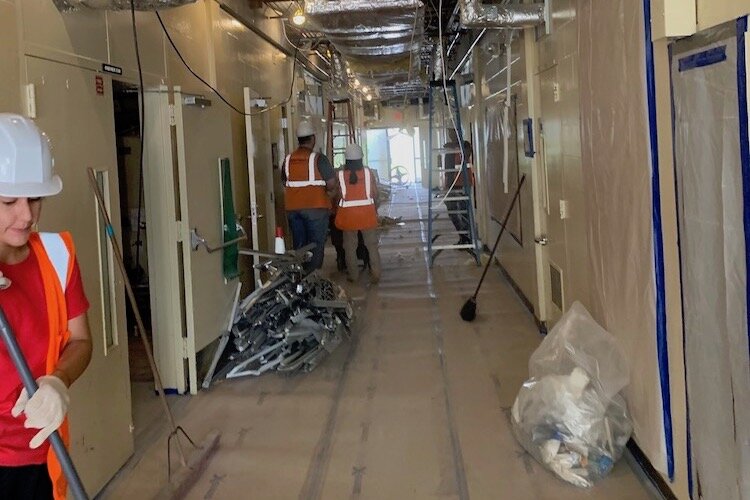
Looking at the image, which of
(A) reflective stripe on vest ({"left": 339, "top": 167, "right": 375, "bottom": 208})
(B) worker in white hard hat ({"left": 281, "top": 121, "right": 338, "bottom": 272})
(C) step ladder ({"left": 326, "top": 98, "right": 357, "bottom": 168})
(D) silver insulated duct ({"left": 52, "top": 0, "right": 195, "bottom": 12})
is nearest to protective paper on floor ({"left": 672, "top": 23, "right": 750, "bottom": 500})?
(D) silver insulated duct ({"left": 52, "top": 0, "right": 195, "bottom": 12})

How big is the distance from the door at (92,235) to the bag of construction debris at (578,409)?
178 cm

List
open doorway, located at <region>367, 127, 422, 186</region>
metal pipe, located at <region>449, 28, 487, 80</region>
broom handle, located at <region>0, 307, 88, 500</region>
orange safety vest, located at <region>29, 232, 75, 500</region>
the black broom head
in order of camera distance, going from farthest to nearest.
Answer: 1. open doorway, located at <region>367, 127, 422, 186</region>
2. metal pipe, located at <region>449, 28, 487, 80</region>
3. the black broom head
4. orange safety vest, located at <region>29, 232, 75, 500</region>
5. broom handle, located at <region>0, 307, 88, 500</region>

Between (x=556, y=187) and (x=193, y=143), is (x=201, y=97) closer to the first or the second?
(x=193, y=143)

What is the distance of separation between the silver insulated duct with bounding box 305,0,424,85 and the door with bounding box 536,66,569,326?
43.7 inches

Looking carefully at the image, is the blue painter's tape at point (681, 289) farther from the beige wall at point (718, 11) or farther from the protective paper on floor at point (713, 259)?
the beige wall at point (718, 11)

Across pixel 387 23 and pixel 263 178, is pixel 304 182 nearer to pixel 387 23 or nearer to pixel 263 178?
pixel 263 178

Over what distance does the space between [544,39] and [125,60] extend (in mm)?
2566

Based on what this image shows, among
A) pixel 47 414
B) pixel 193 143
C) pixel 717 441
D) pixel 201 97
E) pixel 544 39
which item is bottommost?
pixel 717 441

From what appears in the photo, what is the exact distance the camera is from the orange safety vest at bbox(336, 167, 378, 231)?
23.1 feet

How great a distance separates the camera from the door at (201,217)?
13.1 ft

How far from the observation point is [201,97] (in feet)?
13.5

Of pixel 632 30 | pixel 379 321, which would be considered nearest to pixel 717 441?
pixel 632 30

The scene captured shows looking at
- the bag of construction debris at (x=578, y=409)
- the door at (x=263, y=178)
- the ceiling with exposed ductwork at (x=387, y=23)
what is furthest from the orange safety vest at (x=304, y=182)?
the bag of construction debris at (x=578, y=409)

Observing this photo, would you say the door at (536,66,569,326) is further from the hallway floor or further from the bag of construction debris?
the bag of construction debris
